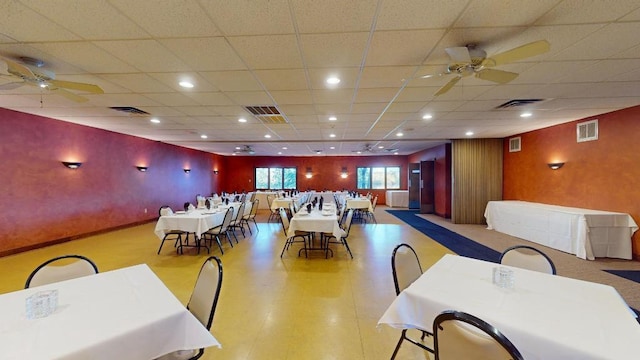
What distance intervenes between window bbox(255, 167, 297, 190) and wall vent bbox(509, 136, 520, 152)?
10.2 metres

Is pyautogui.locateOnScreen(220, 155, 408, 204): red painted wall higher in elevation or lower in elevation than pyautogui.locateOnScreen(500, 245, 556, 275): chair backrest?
higher

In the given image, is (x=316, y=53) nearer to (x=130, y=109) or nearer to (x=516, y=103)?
(x=516, y=103)

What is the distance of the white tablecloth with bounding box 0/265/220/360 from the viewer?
1167 millimetres

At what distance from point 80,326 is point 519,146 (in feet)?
31.7

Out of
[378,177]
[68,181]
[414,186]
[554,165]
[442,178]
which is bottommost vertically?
[414,186]

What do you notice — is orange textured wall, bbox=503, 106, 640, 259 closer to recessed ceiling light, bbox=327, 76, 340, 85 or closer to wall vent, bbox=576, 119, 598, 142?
wall vent, bbox=576, 119, 598, 142

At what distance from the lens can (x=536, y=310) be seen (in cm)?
149

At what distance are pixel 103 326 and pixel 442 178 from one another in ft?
34.2

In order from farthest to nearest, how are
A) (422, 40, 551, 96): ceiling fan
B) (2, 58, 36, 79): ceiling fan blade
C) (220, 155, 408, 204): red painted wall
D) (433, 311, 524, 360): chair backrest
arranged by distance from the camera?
(220, 155, 408, 204): red painted wall
(2, 58, 36, 79): ceiling fan blade
(422, 40, 551, 96): ceiling fan
(433, 311, 524, 360): chair backrest

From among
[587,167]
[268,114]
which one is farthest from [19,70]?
[587,167]

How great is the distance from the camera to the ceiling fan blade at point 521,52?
6.82 feet

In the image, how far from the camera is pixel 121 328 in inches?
51.3

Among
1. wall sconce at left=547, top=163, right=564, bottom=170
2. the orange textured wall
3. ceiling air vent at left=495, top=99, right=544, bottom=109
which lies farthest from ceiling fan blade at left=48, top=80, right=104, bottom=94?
wall sconce at left=547, top=163, right=564, bottom=170

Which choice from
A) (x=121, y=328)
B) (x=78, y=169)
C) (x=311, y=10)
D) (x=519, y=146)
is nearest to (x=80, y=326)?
(x=121, y=328)
